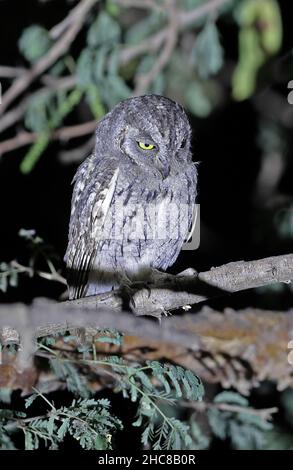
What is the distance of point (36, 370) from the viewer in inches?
82.4

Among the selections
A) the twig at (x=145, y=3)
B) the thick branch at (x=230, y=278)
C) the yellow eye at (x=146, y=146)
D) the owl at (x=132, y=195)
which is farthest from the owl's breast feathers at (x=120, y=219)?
the twig at (x=145, y=3)

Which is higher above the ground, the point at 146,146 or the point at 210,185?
the point at 210,185

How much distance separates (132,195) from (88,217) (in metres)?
0.20

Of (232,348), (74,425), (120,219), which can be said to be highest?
(120,219)

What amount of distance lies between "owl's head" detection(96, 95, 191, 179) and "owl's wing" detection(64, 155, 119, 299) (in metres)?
0.10

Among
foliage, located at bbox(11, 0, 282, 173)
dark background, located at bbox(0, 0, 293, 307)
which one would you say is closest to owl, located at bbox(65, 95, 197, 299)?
foliage, located at bbox(11, 0, 282, 173)

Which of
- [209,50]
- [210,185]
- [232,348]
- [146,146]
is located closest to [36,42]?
[209,50]

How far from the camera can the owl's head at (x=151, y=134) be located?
2.15 meters

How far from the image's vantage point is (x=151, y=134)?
2168 millimetres

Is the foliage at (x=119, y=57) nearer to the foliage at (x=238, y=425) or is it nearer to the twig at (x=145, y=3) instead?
the twig at (x=145, y=3)

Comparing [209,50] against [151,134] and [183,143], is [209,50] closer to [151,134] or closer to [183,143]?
[183,143]

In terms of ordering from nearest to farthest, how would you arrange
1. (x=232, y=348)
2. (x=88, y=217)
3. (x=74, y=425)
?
(x=74, y=425), (x=88, y=217), (x=232, y=348)

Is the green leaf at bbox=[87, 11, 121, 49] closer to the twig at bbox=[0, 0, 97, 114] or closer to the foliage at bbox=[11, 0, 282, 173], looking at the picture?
the foliage at bbox=[11, 0, 282, 173]

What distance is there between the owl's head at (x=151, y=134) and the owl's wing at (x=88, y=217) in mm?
103
